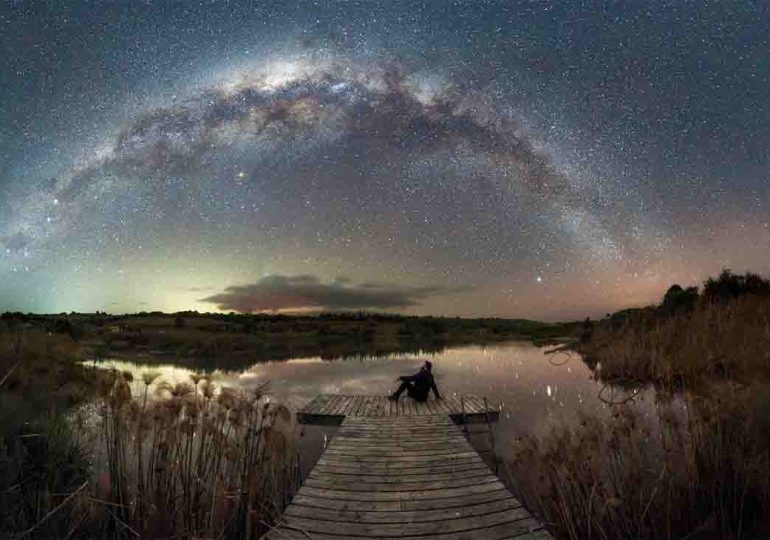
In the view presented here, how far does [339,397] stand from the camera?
14.1 metres

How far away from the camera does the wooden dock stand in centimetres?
492

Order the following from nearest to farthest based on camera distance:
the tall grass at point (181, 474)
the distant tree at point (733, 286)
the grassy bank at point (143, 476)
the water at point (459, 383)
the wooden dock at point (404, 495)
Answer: the wooden dock at point (404, 495), the grassy bank at point (143, 476), the tall grass at point (181, 474), the water at point (459, 383), the distant tree at point (733, 286)

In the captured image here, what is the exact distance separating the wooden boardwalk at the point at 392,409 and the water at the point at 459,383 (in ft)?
1.05

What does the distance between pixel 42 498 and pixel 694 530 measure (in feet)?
26.3

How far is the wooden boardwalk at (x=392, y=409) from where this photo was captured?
1155cm

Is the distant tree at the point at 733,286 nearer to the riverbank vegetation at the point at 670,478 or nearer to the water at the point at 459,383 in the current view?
the water at the point at 459,383

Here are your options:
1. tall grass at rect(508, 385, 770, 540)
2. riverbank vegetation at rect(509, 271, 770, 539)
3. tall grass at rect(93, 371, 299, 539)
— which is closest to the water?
tall grass at rect(93, 371, 299, 539)

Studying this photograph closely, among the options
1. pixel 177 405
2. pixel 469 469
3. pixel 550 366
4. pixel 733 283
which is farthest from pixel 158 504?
pixel 733 283

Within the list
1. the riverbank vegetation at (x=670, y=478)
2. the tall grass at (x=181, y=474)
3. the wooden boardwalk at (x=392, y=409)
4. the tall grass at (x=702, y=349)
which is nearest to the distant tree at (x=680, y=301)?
the tall grass at (x=702, y=349)

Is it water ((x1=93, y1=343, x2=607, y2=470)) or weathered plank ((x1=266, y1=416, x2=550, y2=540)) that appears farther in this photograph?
water ((x1=93, y1=343, x2=607, y2=470))

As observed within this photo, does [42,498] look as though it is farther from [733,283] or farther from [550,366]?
[733,283]

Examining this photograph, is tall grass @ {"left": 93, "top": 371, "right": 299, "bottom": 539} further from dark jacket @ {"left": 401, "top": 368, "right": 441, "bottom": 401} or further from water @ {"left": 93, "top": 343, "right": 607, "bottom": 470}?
dark jacket @ {"left": 401, "top": 368, "right": 441, "bottom": 401}

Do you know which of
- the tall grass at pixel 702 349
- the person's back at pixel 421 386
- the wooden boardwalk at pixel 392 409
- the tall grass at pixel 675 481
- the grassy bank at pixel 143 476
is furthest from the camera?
the person's back at pixel 421 386

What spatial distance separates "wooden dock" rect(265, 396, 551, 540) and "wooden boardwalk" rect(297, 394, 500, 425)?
1953 millimetres
